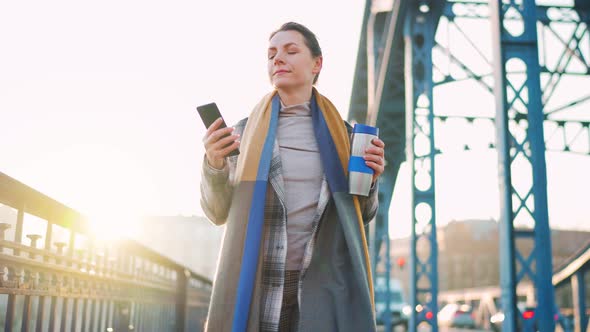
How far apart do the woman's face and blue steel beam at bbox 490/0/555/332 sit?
150 inches

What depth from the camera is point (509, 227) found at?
571cm

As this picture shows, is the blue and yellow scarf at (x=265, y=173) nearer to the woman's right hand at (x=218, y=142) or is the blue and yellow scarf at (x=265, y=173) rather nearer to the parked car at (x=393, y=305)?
the woman's right hand at (x=218, y=142)

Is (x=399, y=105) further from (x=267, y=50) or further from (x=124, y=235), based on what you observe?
(x=267, y=50)

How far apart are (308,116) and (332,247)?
0.55 metres

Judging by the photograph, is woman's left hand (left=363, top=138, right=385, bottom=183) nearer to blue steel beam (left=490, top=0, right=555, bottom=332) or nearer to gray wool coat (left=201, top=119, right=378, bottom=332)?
gray wool coat (left=201, top=119, right=378, bottom=332)

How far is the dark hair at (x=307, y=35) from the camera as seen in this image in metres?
2.43

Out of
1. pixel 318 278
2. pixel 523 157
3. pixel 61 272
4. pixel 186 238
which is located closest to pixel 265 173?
pixel 318 278

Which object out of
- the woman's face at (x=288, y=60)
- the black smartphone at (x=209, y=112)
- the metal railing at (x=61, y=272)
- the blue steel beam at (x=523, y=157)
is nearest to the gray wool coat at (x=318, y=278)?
the black smartphone at (x=209, y=112)

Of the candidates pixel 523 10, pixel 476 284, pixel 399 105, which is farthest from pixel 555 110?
pixel 476 284

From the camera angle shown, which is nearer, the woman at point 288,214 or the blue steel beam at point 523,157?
the woman at point 288,214

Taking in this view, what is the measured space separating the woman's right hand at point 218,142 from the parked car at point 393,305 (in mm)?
14276

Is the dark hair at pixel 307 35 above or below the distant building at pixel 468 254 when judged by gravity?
below

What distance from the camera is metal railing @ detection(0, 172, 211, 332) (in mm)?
2443

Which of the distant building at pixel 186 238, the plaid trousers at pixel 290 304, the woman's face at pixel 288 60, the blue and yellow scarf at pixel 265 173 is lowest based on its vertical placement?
the plaid trousers at pixel 290 304
